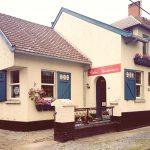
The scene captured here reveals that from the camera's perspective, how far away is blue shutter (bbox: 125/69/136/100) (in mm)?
14820

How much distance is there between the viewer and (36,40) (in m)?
15.3

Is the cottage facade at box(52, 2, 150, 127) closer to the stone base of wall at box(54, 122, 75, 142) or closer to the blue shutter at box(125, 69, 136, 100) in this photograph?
the blue shutter at box(125, 69, 136, 100)

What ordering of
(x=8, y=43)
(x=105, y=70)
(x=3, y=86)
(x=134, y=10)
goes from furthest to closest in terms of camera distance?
(x=134, y=10)
(x=105, y=70)
(x=3, y=86)
(x=8, y=43)

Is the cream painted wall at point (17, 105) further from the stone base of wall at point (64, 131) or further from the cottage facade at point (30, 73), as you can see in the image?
the stone base of wall at point (64, 131)

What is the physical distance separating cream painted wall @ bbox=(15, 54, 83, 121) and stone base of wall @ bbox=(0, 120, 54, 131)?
8.1 inches

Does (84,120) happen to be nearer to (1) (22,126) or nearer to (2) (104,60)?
(1) (22,126)

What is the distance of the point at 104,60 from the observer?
50.6 feet

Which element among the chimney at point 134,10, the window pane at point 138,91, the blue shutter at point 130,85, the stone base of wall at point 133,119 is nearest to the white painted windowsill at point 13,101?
the stone base of wall at point 133,119

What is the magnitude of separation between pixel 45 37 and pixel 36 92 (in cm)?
436

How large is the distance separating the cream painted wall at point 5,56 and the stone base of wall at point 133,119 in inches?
225

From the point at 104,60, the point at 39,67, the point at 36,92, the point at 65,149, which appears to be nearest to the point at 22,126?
the point at 36,92

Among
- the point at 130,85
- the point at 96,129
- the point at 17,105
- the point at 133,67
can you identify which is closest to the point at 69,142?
the point at 96,129

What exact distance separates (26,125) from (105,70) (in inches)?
197

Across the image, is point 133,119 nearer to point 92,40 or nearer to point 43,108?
point 43,108
